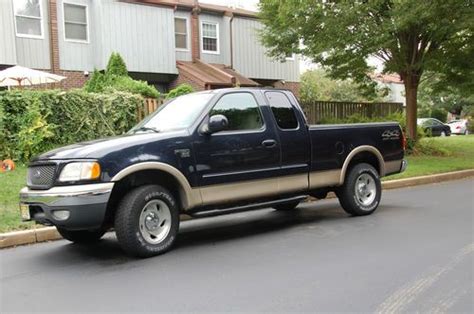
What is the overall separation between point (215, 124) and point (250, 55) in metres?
21.2

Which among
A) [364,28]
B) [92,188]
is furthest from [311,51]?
[92,188]

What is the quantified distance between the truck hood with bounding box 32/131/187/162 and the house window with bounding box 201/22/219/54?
20.0 metres

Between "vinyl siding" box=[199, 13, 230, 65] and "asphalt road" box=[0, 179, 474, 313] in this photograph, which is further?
"vinyl siding" box=[199, 13, 230, 65]

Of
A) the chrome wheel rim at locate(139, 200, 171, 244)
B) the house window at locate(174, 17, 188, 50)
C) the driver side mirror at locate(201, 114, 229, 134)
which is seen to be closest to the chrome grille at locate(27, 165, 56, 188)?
the chrome wheel rim at locate(139, 200, 171, 244)

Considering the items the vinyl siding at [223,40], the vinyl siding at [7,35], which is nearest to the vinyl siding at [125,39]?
the vinyl siding at [7,35]

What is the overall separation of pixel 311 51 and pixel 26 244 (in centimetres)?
1161

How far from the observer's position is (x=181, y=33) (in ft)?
82.0

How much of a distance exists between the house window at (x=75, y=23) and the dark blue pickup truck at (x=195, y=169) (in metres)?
15.5

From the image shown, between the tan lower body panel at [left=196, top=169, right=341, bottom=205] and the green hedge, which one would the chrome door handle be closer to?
the tan lower body panel at [left=196, top=169, right=341, bottom=205]

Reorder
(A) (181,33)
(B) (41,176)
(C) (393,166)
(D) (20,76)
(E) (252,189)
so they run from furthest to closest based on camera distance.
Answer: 1. (A) (181,33)
2. (D) (20,76)
3. (C) (393,166)
4. (E) (252,189)
5. (B) (41,176)

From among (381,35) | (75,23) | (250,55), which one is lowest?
(381,35)

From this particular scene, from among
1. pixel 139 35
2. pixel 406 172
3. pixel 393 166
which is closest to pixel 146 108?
pixel 406 172

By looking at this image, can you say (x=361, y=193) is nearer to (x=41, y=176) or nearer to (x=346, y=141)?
(x=346, y=141)

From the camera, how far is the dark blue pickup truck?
592 cm
